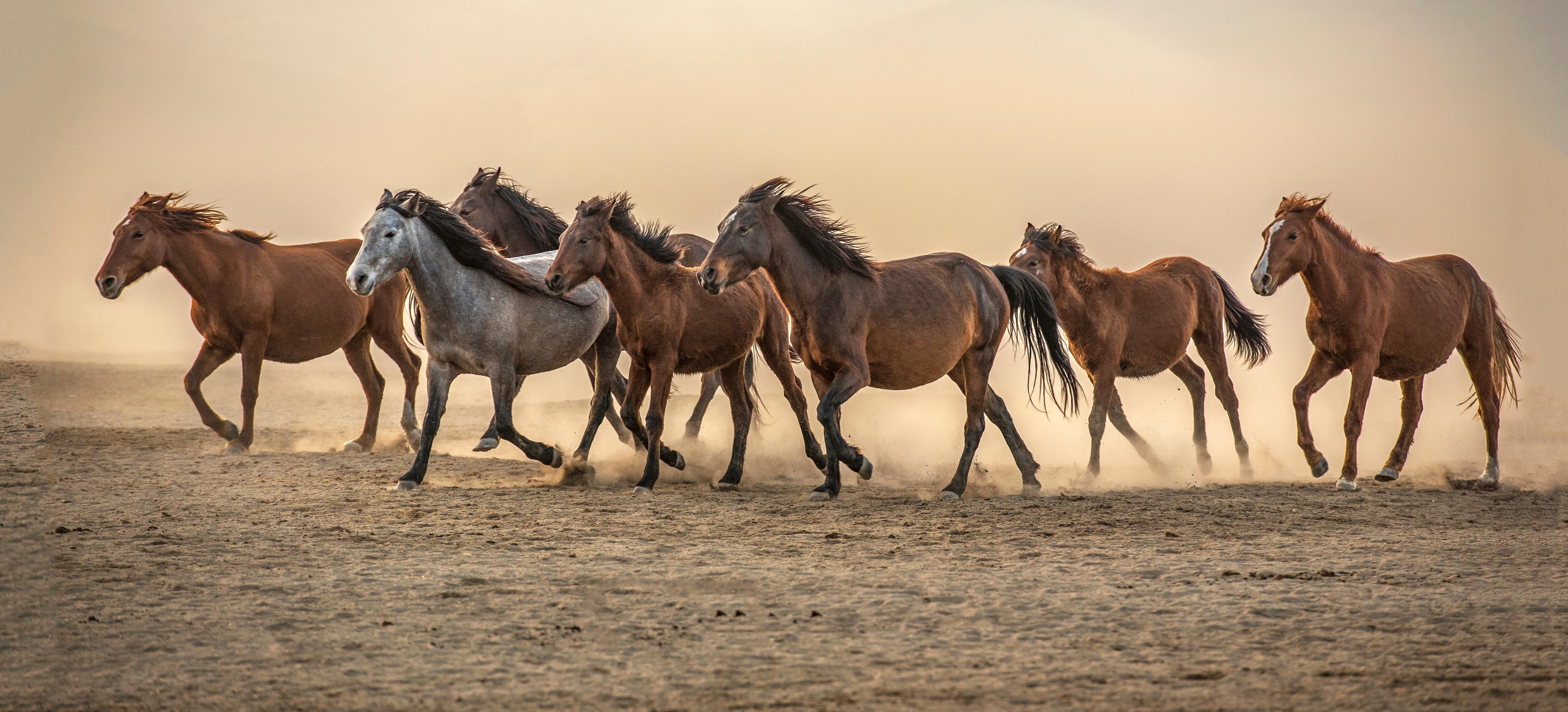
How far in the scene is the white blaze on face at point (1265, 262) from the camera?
9391 millimetres

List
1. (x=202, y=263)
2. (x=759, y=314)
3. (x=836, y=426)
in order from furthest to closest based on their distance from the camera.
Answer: (x=202, y=263)
(x=759, y=314)
(x=836, y=426)

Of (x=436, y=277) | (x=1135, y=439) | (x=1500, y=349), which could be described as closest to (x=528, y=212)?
(x=436, y=277)

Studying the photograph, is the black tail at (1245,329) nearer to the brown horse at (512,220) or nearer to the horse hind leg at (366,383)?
the brown horse at (512,220)

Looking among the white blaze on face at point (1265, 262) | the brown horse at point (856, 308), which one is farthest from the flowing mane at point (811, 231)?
the white blaze on face at point (1265, 262)

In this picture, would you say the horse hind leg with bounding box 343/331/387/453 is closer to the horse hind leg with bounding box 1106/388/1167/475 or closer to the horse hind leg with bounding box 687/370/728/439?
the horse hind leg with bounding box 687/370/728/439

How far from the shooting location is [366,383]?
37.9 ft

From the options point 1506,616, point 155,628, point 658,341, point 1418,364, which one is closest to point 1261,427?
point 1418,364

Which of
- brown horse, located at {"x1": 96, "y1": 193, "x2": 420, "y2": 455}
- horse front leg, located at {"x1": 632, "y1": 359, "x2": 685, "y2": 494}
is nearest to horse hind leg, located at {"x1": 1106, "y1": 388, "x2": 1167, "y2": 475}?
horse front leg, located at {"x1": 632, "y1": 359, "x2": 685, "y2": 494}

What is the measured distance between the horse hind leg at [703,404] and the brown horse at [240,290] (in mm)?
2601

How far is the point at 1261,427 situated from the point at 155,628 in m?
12.1

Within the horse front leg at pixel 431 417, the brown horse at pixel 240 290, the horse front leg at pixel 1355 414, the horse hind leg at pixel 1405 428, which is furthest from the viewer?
the brown horse at pixel 240 290

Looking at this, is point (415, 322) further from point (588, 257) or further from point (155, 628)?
point (155, 628)

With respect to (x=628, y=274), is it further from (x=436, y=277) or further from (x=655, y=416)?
(x=436, y=277)

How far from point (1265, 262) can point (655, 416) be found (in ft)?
16.2
